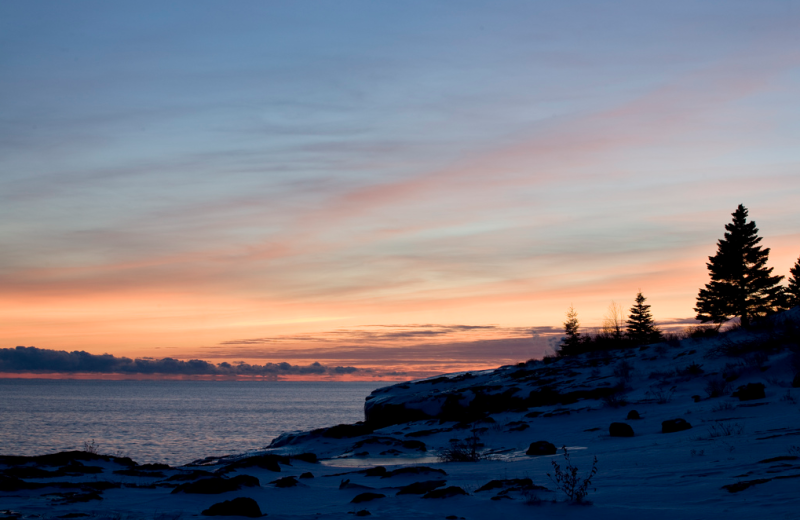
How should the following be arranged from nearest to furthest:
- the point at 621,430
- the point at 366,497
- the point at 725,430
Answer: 1. the point at 366,497
2. the point at 725,430
3. the point at 621,430

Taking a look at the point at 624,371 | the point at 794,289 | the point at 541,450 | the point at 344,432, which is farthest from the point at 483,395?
the point at 794,289

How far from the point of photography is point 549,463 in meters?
11.8

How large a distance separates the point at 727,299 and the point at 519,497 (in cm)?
4931

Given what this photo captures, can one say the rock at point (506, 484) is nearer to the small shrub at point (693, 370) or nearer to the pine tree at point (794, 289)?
the small shrub at point (693, 370)

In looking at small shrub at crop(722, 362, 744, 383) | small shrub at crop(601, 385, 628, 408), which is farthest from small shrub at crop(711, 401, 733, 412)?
small shrub at crop(601, 385, 628, 408)

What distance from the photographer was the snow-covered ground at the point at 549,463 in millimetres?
7375

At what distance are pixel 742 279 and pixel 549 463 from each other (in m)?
46.1

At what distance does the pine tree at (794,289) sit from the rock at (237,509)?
51.5 meters

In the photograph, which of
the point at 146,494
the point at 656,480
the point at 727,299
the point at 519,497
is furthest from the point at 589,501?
the point at 727,299

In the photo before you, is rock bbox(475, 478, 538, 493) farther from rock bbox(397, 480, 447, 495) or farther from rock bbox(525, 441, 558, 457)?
rock bbox(525, 441, 558, 457)

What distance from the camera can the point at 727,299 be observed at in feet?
163

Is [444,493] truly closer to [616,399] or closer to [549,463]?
[549,463]

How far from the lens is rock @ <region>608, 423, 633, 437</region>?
542 inches

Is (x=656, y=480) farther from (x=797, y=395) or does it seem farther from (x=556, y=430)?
(x=556, y=430)
